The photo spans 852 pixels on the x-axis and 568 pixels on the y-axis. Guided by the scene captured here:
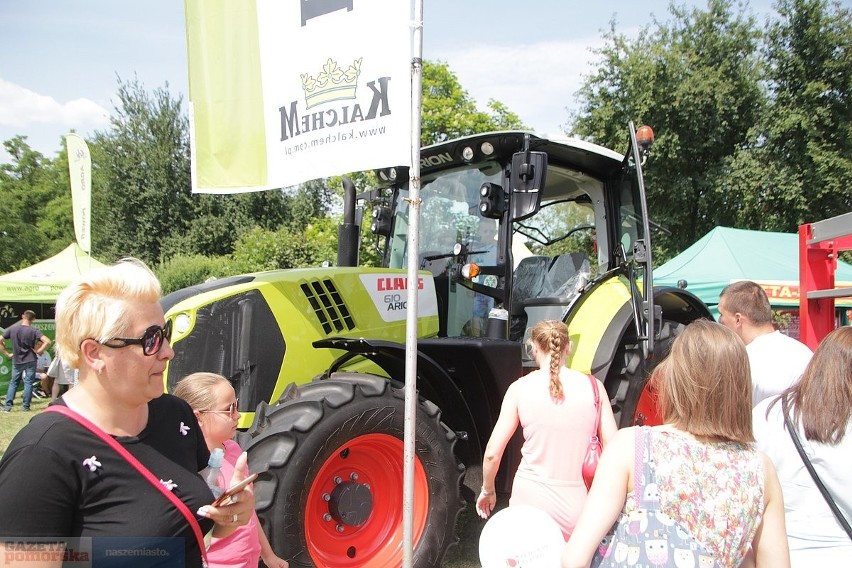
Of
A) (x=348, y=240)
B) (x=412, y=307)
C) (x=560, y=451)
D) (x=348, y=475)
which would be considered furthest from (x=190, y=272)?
(x=560, y=451)

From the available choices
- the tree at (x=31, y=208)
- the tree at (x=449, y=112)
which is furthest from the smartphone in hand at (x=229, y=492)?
the tree at (x=31, y=208)

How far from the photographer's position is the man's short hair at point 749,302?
3184 millimetres

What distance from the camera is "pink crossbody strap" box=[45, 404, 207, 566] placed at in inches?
57.2

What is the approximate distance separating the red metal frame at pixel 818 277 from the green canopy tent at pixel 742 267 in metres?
7.62

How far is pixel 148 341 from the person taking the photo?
158 cm

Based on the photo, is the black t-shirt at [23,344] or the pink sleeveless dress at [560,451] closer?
the pink sleeveless dress at [560,451]

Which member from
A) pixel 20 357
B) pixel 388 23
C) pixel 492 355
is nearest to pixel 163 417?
pixel 388 23

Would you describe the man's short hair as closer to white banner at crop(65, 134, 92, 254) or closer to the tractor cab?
the tractor cab

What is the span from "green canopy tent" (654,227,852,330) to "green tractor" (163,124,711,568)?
7486 millimetres

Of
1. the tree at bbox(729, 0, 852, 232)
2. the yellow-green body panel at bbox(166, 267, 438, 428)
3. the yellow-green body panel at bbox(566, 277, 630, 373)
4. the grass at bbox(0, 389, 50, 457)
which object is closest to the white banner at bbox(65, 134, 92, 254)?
the grass at bbox(0, 389, 50, 457)

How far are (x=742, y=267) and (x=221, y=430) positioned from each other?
11892mm

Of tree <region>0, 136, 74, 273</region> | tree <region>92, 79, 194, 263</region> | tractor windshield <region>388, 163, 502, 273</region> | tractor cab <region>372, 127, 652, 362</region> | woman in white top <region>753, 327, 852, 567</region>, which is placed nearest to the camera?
woman in white top <region>753, 327, 852, 567</region>

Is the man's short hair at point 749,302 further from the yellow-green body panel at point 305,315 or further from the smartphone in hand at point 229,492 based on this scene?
the smartphone in hand at point 229,492

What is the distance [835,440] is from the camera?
193cm
